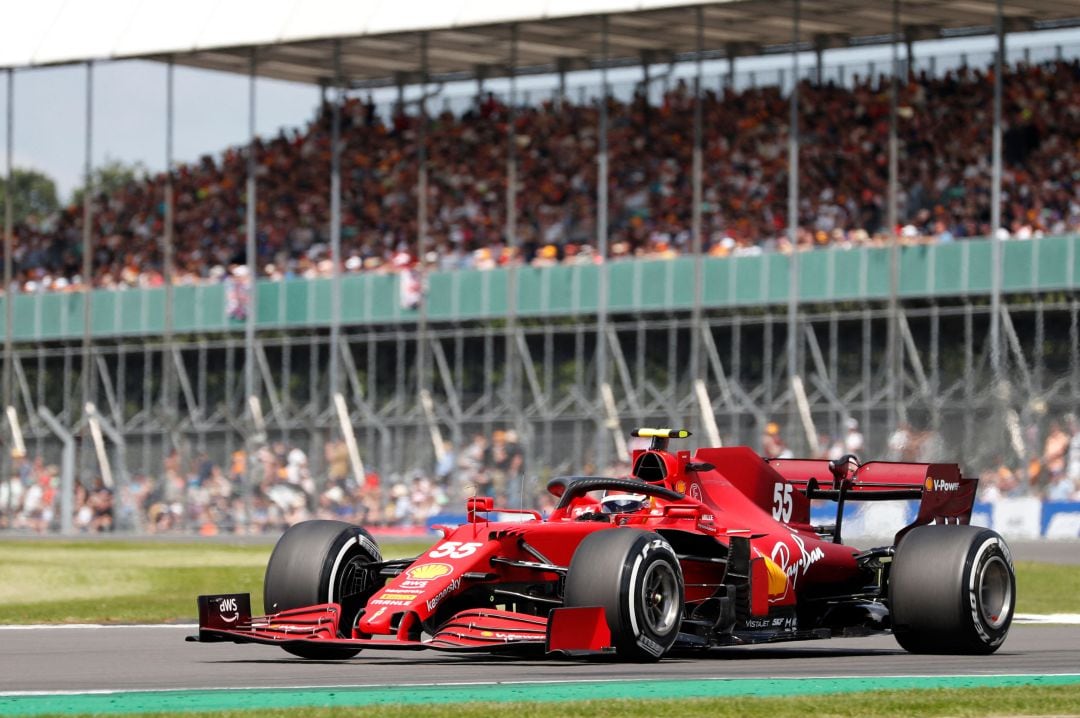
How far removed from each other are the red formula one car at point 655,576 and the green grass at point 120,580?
259 inches

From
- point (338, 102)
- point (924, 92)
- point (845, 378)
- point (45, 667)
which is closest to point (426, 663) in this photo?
point (45, 667)

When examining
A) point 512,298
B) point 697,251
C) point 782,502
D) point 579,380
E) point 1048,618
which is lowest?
A: point 1048,618

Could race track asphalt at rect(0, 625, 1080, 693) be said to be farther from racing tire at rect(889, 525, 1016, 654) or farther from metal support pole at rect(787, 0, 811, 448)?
metal support pole at rect(787, 0, 811, 448)

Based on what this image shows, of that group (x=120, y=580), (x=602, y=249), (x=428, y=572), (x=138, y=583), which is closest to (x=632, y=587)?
(x=428, y=572)

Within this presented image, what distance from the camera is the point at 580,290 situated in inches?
1577

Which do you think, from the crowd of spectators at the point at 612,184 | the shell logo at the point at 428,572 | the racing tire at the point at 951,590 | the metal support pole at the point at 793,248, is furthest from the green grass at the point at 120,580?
the crowd of spectators at the point at 612,184

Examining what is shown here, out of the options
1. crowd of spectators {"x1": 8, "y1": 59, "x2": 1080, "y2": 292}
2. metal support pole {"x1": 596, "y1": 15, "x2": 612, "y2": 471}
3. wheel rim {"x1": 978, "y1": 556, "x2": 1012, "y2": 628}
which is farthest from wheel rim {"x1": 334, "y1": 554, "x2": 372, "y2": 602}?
metal support pole {"x1": 596, "y1": 15, "x2": 612, "y2": 471}

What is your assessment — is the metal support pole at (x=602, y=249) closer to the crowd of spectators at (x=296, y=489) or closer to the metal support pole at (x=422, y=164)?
the crowd of spectators at (x=296, y=489)

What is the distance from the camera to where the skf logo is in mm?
14844

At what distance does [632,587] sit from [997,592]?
3065 mm

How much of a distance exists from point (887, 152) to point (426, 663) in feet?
85.9

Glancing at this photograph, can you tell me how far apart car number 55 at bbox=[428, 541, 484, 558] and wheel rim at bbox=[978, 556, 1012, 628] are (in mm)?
3420

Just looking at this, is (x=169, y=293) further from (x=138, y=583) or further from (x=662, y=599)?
(x=662, y=599)

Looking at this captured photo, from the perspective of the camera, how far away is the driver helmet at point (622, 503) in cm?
1386
